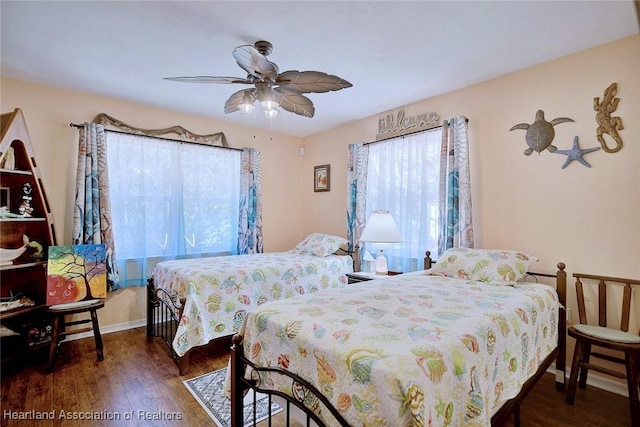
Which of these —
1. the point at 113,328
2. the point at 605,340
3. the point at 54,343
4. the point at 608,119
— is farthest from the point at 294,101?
the point at 113,328

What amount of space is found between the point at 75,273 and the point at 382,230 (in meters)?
2.85

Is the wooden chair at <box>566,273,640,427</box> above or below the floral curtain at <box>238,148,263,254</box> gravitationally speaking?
below

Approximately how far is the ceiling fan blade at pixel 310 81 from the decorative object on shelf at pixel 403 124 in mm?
1595

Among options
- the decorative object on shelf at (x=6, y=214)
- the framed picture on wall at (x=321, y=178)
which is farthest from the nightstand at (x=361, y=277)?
the decorative object on shelf at (x=6, y=214)

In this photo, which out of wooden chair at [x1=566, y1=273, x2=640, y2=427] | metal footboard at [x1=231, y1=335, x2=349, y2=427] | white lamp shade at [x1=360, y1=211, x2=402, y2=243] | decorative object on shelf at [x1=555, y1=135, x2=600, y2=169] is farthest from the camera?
white lamp shade at [x1=360, y1=211, x2=402, y2=243]

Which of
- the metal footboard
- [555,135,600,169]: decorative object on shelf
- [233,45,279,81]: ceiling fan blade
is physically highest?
[233,45,279,81]: ceiling fan blade

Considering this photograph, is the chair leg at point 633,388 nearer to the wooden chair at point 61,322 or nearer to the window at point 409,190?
the window at point 409,190

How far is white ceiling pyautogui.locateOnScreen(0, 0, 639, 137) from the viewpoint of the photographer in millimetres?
1862

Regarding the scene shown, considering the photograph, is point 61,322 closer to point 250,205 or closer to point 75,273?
point 75,273

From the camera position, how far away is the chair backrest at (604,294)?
211cm

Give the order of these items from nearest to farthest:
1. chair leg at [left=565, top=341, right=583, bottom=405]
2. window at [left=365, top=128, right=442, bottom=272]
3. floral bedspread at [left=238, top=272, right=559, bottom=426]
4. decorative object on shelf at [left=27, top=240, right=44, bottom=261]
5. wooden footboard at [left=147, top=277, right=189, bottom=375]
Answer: floral bedspread at [left=238, top=272, right=559, bottom=426] < chair leg at [left=565, top=341, right=583, bottom=405] < wooden footboard at [left=147, top=277, right=189, bottom=375] < decorative object on shelf at [left=27, top=240, right=44, bottom=261] < window at [left=365, top=128, right=442, bottom=272]

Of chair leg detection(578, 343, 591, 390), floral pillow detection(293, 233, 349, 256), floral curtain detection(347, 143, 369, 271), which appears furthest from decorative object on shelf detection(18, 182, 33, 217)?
chair leg detection(578, 343, 591, 390)

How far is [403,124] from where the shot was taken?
3.49 m

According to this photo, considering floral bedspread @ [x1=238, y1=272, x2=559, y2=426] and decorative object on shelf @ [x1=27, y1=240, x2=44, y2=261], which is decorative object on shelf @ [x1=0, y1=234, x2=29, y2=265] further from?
floral bedspread @ [x1=238, y1=272, x2=559, y2=426]
